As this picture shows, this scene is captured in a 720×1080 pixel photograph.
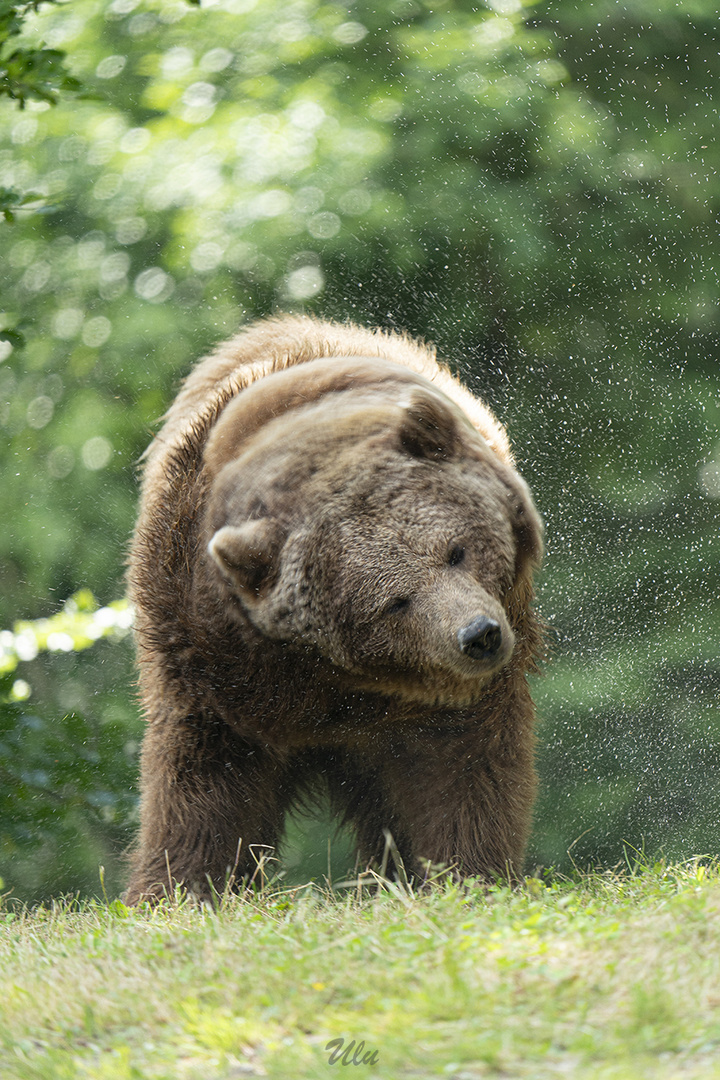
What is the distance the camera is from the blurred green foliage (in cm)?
784

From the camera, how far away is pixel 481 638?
11.1ft

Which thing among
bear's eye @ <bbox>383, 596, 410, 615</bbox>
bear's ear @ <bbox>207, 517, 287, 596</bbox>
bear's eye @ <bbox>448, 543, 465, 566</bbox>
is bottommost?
bear's eye @ <bbox>383, 596, 410, 615</bbox>

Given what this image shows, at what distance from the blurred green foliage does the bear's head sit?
3.79m

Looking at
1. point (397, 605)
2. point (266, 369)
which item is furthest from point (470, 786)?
point (266, 369)

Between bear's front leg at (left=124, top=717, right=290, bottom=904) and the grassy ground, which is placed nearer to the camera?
the grassy ground

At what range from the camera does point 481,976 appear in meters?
2.38

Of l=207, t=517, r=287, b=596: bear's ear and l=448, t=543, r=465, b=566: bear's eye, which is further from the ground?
l=207, t=517, r=287, b=596: bear's ear

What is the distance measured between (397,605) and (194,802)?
1.31m

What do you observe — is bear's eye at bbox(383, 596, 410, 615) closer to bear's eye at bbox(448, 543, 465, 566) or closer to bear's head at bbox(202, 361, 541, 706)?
bear's head at bbox(202, 361, 541, 706)

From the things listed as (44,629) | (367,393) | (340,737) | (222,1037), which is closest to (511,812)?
(340,737)

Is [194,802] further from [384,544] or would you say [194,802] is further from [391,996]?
[391,996]

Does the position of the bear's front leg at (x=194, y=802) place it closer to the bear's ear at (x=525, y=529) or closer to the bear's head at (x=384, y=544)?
the bear's head at (x=384, y=544)

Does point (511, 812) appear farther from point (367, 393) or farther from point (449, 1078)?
point (449, 1078)

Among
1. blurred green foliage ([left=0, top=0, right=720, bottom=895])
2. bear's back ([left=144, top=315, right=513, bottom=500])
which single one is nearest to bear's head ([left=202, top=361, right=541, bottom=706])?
bear's back ([left=144, top=315, right=513, bottom=500])
